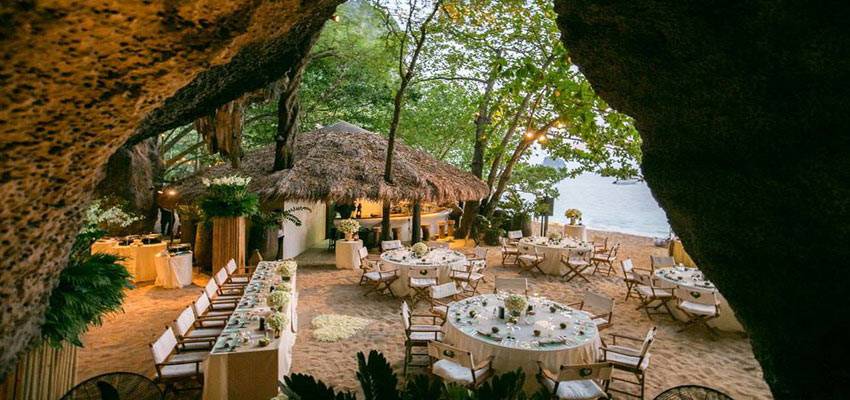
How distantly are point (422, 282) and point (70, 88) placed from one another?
7226 mm

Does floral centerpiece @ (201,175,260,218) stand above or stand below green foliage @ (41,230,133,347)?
above

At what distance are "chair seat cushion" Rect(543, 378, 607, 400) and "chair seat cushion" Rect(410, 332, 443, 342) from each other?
1.78 metres

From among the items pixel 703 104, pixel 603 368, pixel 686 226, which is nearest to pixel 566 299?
pixel 603 368

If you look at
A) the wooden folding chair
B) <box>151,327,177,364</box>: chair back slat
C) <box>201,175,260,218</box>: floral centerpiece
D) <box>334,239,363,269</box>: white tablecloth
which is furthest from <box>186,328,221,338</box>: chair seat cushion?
the wooden folding chair

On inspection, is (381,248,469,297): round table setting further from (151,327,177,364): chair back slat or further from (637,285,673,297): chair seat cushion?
(151,327,177,364): chair back slat

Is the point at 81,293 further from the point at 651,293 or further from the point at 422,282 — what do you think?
the point at 651,293

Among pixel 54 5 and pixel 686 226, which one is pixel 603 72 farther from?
pixel 54 5

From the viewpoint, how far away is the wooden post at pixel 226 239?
8.75 m

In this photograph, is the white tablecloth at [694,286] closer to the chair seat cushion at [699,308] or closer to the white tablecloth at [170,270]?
the chair seat cushion at [699,308]

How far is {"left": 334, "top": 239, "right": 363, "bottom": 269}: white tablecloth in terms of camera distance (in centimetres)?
1127

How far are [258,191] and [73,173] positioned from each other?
363 inches

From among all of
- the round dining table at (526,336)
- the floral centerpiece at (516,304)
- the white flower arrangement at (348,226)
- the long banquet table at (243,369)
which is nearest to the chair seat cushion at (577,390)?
the round dining table at (526,336)

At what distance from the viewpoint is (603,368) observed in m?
4.28

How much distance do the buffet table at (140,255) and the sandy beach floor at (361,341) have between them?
514mm
